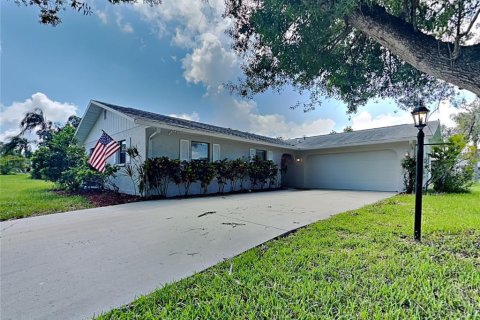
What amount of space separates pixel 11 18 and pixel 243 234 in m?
7.69

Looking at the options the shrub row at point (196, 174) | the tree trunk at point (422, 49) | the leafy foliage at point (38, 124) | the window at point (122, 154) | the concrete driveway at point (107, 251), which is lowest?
the concrete driveway at point (107, 251)

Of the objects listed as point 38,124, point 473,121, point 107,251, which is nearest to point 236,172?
point 107,251

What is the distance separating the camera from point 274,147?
13781mm

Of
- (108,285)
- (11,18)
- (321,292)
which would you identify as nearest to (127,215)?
(108,285)

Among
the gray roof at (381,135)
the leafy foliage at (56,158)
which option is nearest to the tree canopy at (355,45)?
the gray roof at (381,135)

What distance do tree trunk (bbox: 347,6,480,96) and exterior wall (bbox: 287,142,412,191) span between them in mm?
10115

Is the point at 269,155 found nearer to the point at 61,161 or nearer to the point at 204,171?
the point at 204,171

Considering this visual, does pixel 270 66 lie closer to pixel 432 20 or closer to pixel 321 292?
pixel 432 20

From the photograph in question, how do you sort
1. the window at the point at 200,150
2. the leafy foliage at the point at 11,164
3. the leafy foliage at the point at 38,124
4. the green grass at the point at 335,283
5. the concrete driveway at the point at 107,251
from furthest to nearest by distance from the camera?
the leafy foliage at the point at 11,164
the leafy foliage at the point at 38,124
the window at the point at 200,150
the concrete driveway at the point at 107,251
the green grass at the point at 335,283

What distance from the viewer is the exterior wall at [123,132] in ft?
29.0

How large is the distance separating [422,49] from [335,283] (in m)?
3.23

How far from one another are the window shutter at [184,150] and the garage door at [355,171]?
8.85 metres

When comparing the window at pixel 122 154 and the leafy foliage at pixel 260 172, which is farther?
A: the leafy foliage at pixel 260 172

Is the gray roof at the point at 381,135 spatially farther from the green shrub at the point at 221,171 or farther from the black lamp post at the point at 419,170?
the black lamp post at the point at 419,170
